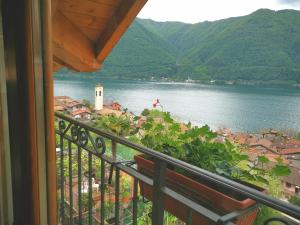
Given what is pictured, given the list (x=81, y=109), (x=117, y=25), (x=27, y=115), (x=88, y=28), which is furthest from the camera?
(x=81, y=109)

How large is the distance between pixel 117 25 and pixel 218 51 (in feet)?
151

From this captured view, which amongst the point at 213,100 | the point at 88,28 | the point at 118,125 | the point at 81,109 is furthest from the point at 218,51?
the point at 88,28

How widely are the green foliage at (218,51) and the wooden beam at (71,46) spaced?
125 feet

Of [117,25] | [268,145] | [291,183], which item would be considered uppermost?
[117,25]

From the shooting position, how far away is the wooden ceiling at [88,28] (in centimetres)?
135

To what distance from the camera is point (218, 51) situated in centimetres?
4475

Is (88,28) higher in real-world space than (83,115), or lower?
higher

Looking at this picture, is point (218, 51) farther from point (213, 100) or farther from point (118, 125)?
point (118, 125)

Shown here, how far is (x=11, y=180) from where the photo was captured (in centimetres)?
69

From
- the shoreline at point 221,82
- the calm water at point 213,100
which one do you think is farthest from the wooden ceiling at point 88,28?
the shoreline at point 221,82

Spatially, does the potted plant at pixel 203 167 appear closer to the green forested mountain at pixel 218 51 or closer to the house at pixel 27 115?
the house at pixel 27 115

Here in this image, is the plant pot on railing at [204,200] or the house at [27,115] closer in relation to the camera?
the house at [27,115]

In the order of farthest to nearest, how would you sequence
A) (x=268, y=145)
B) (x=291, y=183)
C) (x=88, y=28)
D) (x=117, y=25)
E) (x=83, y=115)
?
(x=268, y=145) < (x=83, y=115) < (x=291, y=183) < (x=88, y=28) < (x=117, y=25)

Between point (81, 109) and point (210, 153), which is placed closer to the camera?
point (210, 153)
